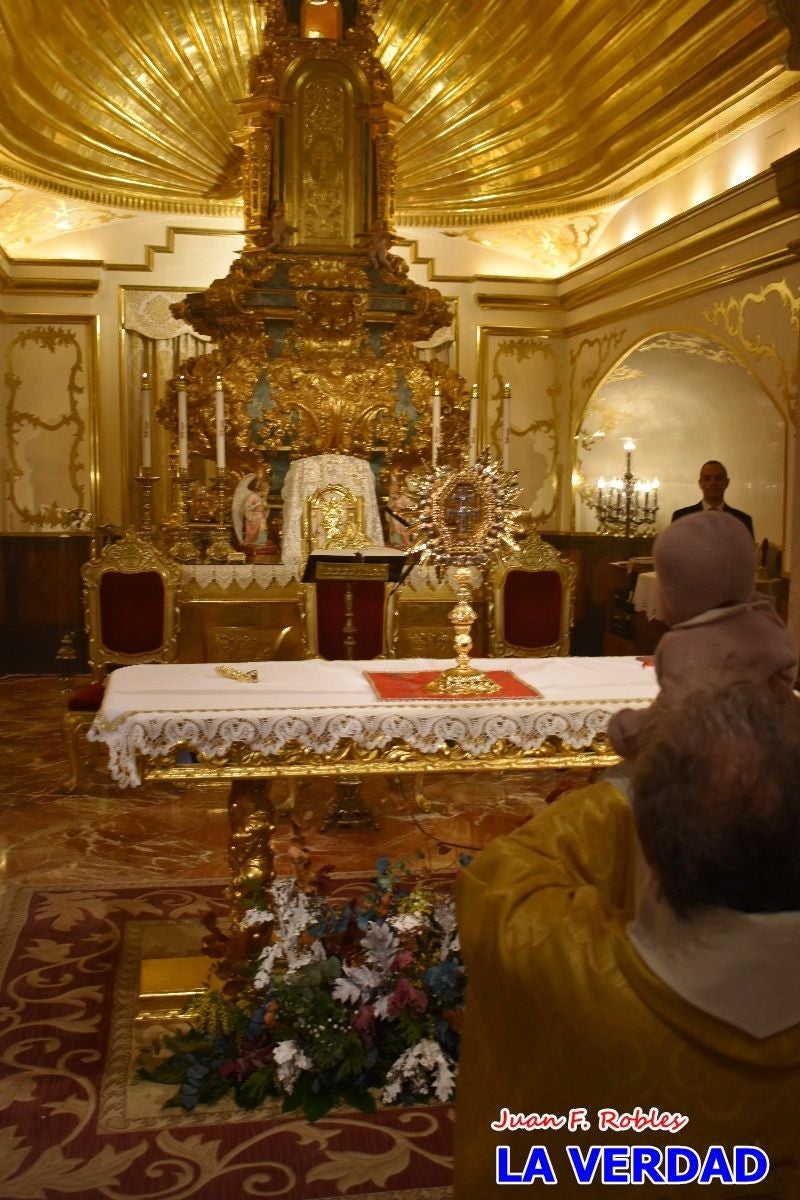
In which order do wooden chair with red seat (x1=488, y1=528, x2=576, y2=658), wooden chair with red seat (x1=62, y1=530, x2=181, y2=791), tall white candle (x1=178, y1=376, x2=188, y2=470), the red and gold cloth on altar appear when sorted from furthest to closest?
1. tall white candle (x1=178, y1=376, x2=188, y2=470)
2. wooden chair with red seat (x1=488, y1=528, x2=576, y2=658)
3. wooden chair with red seat (x1=62, y1=530, x2=181, y2=791)
4. the red and gold cloth on altar

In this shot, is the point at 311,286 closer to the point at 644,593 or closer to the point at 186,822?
the point at 644,593

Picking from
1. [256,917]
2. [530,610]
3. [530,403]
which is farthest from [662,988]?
[530,403]

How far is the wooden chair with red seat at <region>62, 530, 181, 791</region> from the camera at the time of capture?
6.25m

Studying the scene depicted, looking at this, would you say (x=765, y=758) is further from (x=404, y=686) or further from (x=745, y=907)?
(x=404, y=686)

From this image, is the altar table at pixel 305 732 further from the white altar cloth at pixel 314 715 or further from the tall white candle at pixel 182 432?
the tall white candle at pixel 182 432

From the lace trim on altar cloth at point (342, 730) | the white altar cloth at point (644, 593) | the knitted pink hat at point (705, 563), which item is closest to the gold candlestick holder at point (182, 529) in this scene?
the white altar cloth at point (644, 593)

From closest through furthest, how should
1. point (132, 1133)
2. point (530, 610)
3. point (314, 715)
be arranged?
point (132, 1133)
point (314, 715)
point (530, 610)

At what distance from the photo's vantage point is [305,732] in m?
3.20

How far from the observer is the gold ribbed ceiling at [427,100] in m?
8.48

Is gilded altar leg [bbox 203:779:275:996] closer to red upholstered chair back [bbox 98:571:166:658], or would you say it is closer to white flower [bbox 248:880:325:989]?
white flower [bbox 248:880:325:989]

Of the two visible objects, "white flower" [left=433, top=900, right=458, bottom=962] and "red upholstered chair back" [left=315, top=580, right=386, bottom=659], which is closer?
"white flower" [left=433, top=900, right=458, bottom=962]

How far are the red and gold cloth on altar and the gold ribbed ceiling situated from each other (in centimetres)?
559

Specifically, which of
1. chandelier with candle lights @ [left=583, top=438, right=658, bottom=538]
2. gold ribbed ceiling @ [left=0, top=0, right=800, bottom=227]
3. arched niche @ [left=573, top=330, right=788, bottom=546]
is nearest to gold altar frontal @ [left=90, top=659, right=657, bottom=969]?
arched niche @ [left=573, top=330, right=788, bottom=546]

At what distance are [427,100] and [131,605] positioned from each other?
6364mm
